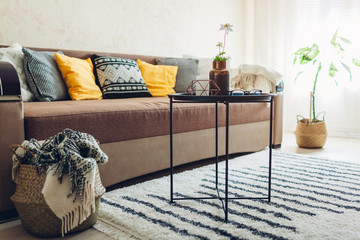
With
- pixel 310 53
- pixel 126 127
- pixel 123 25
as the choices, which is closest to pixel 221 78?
pixel 126 127

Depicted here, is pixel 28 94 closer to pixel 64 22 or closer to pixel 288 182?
pixel 64 22

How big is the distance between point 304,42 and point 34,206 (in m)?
3.54

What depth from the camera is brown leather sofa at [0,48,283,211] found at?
4.40 feet

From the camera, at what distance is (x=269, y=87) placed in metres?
2.73

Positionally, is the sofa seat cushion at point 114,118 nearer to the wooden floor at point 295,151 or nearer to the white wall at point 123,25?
the wooden floor at point 295,151

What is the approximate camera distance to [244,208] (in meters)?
1.47

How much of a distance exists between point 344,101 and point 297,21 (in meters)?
1.09

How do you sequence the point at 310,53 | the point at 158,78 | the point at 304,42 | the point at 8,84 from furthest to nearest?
the point at 304,42 → the point at 310,53 → the point at 158,78 → the point at 8,84

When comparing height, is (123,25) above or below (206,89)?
above

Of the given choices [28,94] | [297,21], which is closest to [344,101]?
[297,21]

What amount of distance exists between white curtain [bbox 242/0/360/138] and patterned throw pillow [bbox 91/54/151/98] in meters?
2.23

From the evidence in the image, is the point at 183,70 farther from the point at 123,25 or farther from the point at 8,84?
the point at 8,84

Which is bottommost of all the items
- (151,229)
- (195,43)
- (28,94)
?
(151,229)

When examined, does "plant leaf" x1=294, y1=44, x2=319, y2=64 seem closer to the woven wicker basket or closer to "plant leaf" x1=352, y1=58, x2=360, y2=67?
"plant leaf" x1=352, y1=58, x2=360, y2=67
